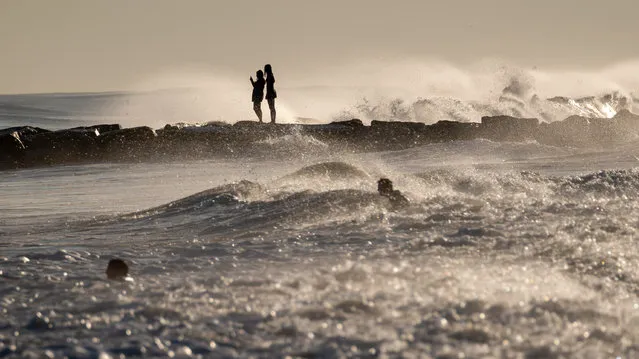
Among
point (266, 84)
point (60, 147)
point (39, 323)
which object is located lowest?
point (39, 323)

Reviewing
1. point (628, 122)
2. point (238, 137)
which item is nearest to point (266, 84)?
point (238, 137)

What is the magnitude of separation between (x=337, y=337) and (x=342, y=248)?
296 cm

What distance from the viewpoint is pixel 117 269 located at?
277 inches

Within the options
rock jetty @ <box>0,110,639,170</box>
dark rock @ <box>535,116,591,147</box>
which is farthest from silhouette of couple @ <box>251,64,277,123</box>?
dark rock @ <box>535,116,591,147</box>

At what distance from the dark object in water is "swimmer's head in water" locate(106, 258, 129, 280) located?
12.4ft

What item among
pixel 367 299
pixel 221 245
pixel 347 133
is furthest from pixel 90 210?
pixel 347 133

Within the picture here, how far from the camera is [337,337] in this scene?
504cm

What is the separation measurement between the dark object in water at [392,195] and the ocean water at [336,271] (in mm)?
101

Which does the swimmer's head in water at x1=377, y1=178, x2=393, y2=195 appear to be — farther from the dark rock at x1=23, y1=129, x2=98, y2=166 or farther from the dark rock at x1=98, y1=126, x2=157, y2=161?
the dark rock at x1=23, y1=129, x2=98, y2=166

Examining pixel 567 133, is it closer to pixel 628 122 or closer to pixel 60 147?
pixel 628 122

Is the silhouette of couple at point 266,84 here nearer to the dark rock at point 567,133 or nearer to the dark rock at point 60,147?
the dark rock at point 60,147

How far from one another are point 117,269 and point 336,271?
5.13ft

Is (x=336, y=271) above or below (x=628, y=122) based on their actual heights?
below

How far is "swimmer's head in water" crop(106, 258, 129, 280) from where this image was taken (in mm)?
6992
